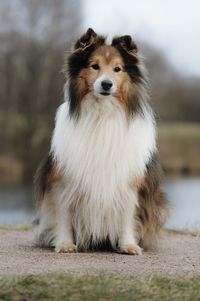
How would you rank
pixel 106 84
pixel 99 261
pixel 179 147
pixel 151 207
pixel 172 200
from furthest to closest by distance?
pixel 179 147 < pixel 172 200 < pixel 151 207 < pixel 106 84 < pixel 99 261

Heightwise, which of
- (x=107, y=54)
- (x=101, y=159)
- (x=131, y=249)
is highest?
(x=107, y=54)

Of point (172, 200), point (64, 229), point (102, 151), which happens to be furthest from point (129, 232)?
point (172, 200)

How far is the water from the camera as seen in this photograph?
18438 millimetres

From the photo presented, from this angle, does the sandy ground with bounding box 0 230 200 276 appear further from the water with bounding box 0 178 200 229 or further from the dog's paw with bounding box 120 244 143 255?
the water with bounding box 0 178 200 229

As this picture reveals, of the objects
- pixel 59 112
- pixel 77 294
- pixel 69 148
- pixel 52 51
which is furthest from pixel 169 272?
pixel 52 51

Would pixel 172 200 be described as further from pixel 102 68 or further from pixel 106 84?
pixel 106 84

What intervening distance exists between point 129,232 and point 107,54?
6.15 feet

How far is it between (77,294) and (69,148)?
2.45 m

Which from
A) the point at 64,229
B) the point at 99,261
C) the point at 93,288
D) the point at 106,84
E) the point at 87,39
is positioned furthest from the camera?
the point at 64,229

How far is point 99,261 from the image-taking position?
672 centimetres

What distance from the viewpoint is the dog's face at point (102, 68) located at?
707cm

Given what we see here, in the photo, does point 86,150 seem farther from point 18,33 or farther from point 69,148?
point 18,33

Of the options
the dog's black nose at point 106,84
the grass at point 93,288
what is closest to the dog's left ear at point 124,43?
the dog's black nose at point 106,84

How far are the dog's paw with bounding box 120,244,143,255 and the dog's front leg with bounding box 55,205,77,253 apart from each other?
0.51 m
